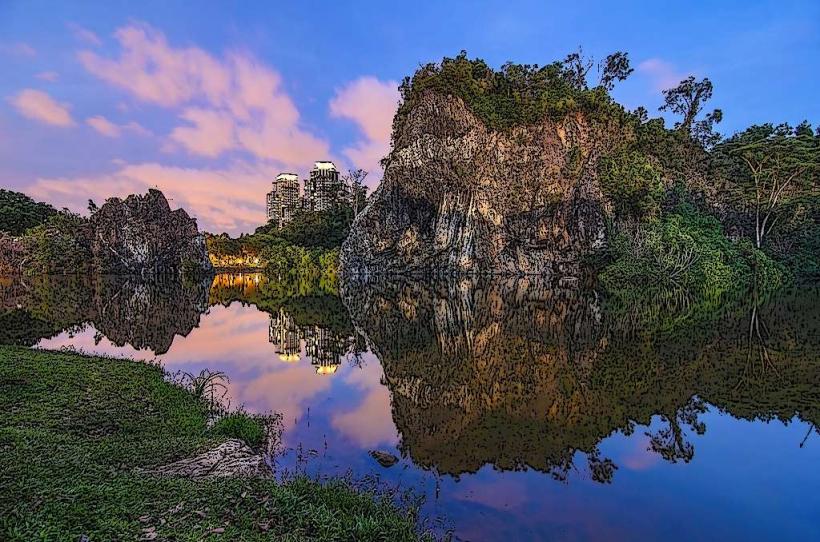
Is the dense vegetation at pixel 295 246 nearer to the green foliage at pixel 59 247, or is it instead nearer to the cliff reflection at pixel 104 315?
the green foliage at pixel 59 247

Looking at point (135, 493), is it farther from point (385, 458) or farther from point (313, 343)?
point (313, 343)

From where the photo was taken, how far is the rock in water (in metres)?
57.5

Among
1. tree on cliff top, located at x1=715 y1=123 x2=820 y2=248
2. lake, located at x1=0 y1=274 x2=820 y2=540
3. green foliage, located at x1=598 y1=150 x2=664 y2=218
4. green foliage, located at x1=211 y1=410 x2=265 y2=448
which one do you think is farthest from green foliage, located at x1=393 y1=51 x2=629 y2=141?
green foliage, located at x1=211 y1=410 x2=265 y2=448

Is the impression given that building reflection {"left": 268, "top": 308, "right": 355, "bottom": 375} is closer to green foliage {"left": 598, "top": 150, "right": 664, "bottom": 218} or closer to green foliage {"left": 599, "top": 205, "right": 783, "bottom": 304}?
green foliage {"left": 599, "top": 205, "right": 783, "bottom": 304}

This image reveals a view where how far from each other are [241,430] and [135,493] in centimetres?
332

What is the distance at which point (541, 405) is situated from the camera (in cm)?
959

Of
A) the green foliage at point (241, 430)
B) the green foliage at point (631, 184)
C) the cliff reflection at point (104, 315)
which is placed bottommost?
the green foliage at point (241, 430)

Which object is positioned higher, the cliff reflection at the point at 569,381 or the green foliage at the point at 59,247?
the green foliage at the point at 59,247

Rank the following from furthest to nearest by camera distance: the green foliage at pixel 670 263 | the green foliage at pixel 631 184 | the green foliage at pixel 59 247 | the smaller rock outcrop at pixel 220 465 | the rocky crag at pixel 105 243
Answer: the rocky crag at pixel 105 243 < the green foliage at pixel 59 247 < the green foliage at pixel 631 184 < the green foliage at pixel 670 263 < the smaller rock outcrop at pixel 220 465

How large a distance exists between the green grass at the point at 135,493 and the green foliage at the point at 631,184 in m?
41.9

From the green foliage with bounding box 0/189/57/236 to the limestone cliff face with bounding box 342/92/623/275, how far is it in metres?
49.3

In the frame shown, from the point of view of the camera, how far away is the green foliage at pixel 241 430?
758 cm

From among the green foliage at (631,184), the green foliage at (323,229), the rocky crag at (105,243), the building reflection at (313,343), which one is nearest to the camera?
the building reflection at (313,343)

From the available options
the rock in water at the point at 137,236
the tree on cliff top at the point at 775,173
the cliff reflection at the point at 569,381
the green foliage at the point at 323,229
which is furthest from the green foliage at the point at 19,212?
the tree on cliff top at the point at 775,173
